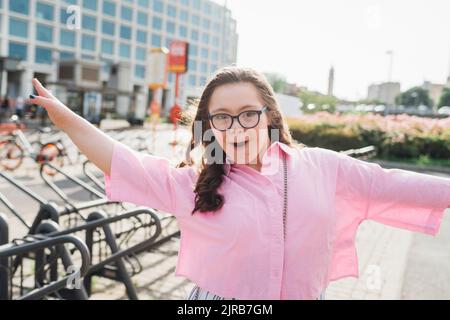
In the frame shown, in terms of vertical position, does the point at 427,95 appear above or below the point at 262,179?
above

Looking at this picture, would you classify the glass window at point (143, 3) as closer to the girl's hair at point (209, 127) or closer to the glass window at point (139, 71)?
the girl's hair at point (209, 127)

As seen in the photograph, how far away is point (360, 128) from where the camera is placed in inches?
776

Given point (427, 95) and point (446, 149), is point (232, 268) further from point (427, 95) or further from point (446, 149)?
point (427, 95)

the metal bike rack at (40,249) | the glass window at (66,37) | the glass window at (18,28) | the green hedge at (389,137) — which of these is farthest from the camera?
the glass window at (66,37)

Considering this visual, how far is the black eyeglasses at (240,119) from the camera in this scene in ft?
4.81

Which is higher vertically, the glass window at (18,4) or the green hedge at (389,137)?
the glass window at (18,4)

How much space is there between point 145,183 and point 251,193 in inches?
13.1

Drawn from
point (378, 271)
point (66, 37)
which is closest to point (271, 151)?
point (378, 271)

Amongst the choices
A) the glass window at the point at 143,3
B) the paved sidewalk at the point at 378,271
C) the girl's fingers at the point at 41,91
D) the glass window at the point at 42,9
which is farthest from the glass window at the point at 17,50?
the girl's fingers at the point at 41,91

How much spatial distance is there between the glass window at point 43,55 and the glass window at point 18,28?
2.39 m

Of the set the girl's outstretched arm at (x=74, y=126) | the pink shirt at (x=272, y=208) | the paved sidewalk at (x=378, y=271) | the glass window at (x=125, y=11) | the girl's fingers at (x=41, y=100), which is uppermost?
the glass window at (x=125, y=11)

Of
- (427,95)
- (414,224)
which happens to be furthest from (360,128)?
(427,95)
